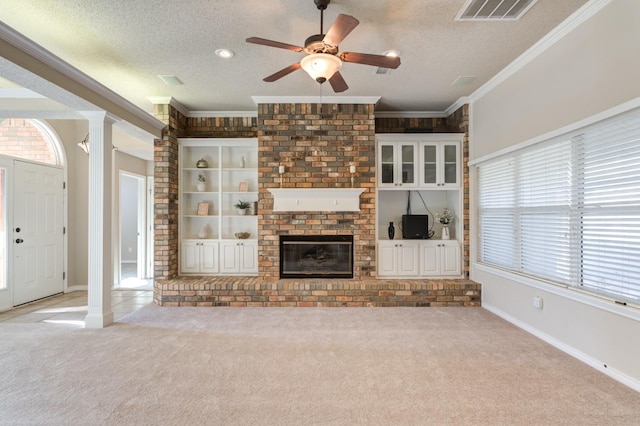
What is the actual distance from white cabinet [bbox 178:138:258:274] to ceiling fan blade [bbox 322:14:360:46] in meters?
3.04

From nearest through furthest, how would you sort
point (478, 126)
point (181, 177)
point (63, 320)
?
point (63, 320) < point (478, 126) < point (181, 177)

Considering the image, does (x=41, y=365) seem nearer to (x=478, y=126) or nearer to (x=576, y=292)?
(x=576, y=292)

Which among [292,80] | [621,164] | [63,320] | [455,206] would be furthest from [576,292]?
[63,320]

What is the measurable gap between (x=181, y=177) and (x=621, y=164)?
5.25 m

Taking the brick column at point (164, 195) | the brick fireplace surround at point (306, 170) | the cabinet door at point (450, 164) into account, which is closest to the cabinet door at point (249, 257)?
the brick fireplace surround at point (306, 170)

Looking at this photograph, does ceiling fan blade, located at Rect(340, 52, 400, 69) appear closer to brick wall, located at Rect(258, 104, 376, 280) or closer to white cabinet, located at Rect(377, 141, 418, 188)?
brick wall, located at Rect(258, 104, 376, 280)

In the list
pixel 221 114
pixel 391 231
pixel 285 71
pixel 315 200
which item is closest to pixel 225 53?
pixel 285 71

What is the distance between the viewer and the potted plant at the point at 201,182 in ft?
16.4

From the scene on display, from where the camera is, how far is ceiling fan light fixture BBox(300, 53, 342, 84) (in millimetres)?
2256

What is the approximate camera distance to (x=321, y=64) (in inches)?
89.6

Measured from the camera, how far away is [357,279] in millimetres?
4484

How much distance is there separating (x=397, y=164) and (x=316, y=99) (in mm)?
1548

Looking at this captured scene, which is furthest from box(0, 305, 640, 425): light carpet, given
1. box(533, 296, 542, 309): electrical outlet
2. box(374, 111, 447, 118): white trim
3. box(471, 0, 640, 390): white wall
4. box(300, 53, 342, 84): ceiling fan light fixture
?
box(374, 111, 447, 118): white trim

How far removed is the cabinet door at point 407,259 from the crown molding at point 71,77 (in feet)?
13.1
